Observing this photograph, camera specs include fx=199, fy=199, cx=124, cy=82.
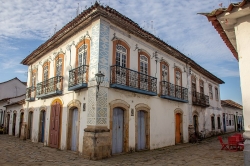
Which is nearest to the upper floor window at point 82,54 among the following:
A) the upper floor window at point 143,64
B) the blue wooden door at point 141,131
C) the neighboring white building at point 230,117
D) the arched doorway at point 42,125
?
the upper floor window at point 143,64

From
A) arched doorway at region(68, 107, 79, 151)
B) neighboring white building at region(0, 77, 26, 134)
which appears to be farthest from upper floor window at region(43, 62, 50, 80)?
neighboring white building at region(0, 77, 26, 134)

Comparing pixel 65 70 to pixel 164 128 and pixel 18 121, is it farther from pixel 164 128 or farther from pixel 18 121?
pixel 18 121

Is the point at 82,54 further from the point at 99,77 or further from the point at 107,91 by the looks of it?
the point at 107,91

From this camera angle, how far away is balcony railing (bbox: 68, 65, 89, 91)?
8.88 m

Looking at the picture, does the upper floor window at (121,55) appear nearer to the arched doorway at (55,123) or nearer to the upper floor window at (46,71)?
the arched doorway at (55,123)

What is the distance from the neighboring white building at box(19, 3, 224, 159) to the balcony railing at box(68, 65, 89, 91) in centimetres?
5

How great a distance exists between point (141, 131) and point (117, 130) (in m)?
1.78

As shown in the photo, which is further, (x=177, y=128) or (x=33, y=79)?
(x=33, y=79)

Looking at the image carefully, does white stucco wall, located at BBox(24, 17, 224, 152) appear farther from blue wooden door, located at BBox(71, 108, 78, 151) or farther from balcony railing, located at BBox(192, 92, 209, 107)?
balcony railing, located at BBox(192, 92, 209, 107)

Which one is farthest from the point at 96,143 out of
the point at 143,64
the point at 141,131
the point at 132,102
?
the point at 143,64

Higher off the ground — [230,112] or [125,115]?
[125,115]

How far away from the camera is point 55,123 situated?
36.6 ft

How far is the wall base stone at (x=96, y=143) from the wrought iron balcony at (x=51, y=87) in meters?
3.80

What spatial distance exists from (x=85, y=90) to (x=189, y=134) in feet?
29.8
